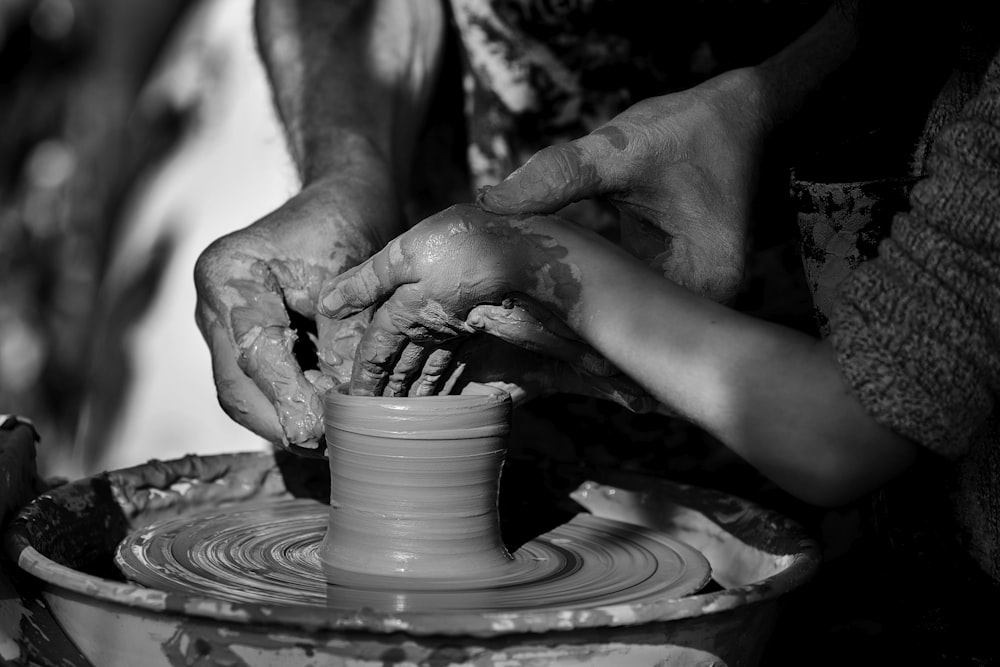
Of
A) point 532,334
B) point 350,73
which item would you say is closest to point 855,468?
point 532,334

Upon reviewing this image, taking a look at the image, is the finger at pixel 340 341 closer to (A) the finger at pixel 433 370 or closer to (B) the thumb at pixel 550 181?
(A) the finger at pixel 433 370

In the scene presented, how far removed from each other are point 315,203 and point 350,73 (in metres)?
0.57

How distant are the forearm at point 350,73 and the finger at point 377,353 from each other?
773 millimetres

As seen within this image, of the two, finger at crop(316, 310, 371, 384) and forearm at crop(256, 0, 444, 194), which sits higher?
forearm at crop(256, 0, 444, 194)

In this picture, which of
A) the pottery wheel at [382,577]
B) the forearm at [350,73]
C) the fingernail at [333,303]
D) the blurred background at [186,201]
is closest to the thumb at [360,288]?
the fingernail at [333,303]

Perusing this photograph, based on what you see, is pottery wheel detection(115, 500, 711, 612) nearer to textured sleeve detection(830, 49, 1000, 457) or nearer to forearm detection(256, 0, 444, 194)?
textured sleeve detection(830, 49, 1000, 457)

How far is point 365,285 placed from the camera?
132 cm

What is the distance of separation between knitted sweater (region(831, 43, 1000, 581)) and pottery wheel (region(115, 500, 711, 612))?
44cm

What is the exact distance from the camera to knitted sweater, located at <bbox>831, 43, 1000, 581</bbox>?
109 cm

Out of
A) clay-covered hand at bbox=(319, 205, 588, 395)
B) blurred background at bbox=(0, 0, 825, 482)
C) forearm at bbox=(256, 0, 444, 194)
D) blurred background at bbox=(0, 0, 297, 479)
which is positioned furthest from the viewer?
blurred background at bbox=(0, 0, 297, 479)

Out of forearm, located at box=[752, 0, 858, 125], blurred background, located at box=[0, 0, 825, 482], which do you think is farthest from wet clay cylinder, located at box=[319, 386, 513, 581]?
blurred background, located at box=[0, 0, 825, 482]

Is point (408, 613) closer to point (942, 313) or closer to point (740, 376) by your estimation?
point (740, 376)

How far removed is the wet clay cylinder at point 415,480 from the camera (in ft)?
4.65

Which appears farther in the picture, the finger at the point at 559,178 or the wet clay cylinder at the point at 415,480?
the wet clay cylinder at the point at 415,480
